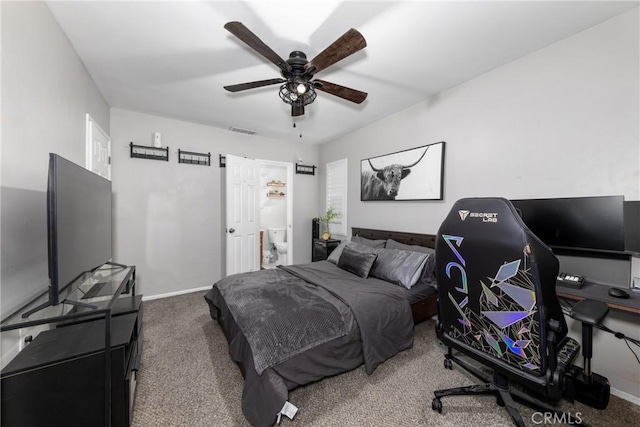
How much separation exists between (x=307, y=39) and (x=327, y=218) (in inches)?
122

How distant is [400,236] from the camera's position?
334 centimetres

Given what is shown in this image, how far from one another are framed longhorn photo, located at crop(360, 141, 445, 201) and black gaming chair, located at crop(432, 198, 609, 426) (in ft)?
5.59

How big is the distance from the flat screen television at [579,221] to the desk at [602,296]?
Answer: 0.28 m

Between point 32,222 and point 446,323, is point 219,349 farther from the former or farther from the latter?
point 446,323

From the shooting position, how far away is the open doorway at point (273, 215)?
17.1 feet

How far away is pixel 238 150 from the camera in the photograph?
4.29 m

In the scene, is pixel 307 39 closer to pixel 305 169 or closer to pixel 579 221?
pixel 579 221

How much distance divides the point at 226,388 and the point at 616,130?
346 cm

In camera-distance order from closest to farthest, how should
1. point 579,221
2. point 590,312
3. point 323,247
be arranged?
point 590,312
point 579,221
point 323,247

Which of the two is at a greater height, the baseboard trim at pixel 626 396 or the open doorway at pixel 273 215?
the open doorway at pixel 273 215

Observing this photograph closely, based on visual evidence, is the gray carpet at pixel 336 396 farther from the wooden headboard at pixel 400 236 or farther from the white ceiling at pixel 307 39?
the white ceiling at pixel 307 39

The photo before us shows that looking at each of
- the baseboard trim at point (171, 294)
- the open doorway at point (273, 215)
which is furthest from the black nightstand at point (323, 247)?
the baseboard trim at point (171, 294)

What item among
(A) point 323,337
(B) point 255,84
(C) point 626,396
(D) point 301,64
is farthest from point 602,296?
(B) point 255,84

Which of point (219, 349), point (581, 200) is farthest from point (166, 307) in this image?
point (581, 200)
